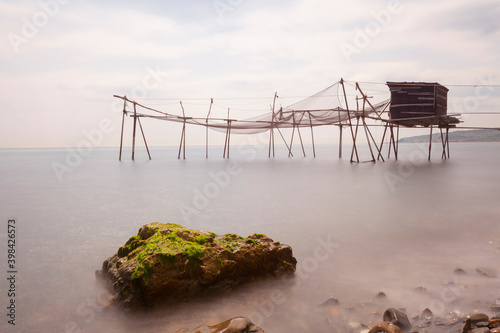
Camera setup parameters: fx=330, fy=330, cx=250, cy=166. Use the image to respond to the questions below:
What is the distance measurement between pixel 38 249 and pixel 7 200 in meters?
7.23

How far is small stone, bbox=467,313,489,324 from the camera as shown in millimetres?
2926

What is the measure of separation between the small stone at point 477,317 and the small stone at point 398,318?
0.55m

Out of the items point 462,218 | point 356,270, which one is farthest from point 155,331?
point 462,218

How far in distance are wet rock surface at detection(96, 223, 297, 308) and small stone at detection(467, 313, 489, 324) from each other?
1979 mm

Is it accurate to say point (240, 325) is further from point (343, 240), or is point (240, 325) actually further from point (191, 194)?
point (191, 194)

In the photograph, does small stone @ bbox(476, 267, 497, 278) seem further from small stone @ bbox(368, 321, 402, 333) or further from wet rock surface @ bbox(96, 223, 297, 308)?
wet rock surface @ bbox(96, 223, 297, 308)

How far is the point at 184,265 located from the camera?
12.0 feet

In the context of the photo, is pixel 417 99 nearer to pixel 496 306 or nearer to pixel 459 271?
pixel 459 271

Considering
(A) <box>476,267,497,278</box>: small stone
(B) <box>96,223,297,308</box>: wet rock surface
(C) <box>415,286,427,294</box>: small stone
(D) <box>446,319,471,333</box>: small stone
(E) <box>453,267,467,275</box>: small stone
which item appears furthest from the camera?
(E) <box>453,267,467,275</box>: small stone

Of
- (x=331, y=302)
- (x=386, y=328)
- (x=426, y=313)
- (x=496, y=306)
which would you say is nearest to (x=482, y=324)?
(x=426, y=313)

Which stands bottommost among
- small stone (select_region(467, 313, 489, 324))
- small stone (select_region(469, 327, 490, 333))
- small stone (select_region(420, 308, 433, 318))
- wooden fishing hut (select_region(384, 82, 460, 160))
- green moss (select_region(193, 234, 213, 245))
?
small stone (select_region(420, 308, 433, 318))

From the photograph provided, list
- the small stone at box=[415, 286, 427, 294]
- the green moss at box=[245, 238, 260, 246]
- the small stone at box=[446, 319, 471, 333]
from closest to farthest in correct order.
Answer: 1. the small stone at box=[446, 319, 471, 333]
2. the small stone at box=[415, 286, 427, 294]
3. the green moss at box=[245, 238, 260, 246]

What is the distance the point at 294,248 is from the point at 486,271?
2.66m

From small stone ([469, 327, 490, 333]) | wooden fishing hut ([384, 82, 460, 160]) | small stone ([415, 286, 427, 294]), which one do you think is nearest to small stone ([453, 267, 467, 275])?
small stone ([415, 286, 427, 294])
